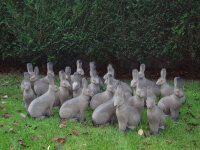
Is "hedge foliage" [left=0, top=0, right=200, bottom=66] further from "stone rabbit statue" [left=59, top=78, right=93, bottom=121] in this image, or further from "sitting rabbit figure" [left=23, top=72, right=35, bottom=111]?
"stone rabbit statue" [left=59, top=78, right=93, bottom=121]

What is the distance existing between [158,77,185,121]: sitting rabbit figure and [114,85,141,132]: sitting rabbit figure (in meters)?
0.97

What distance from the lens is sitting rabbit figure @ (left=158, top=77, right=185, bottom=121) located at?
6.36 m

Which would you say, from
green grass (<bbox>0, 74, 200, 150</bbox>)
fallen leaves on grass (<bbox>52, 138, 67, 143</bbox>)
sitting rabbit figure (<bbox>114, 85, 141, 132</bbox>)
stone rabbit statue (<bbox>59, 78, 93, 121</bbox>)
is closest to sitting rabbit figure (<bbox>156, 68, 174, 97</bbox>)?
green grass (<bbox>0, 74, 200, 150</bbox>)

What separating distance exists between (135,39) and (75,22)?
2.18 metres

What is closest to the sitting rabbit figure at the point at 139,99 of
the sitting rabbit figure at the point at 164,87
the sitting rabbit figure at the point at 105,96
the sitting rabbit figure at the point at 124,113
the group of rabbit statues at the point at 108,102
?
the group of rabbit statues at the point at 108,102

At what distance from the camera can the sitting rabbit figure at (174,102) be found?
250 inches

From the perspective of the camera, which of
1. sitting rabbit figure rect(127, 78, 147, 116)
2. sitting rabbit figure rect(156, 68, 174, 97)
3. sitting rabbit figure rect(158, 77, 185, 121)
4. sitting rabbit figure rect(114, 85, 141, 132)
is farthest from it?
sitting rabbit figure rect(156, 68, 174, 97)

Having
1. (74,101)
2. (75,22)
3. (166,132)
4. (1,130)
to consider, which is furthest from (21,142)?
(75,22)

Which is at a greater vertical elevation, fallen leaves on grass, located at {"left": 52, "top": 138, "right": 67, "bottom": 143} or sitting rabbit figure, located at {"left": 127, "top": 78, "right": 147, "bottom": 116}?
sitting rabbit figure, located at {"left": 127, "top": 78, "right": 147, "bottom": 116}

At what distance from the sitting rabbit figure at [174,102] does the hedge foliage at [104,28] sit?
3.60 m

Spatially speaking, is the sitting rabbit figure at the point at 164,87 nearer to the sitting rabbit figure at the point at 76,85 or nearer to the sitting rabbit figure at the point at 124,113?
the sitting rabbit figure at the point at 124,113

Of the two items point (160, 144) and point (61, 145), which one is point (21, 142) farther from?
point (160, 144)

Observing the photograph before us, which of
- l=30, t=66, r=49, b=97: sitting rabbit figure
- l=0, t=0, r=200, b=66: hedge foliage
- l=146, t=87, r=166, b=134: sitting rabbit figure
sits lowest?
l=146, t=87, r=166, b=134: sitting rabbit figure

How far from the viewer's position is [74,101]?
6508mm
